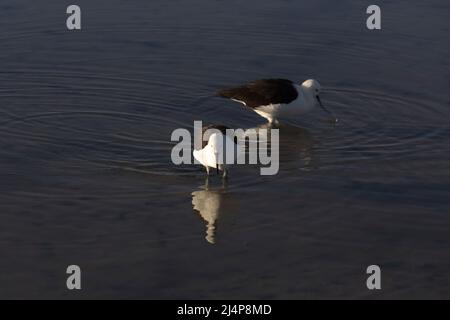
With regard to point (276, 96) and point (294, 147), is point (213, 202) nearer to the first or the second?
point (294, 147)

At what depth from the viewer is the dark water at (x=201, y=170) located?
32.0 ft

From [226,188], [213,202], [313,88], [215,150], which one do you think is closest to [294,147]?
[313,88]

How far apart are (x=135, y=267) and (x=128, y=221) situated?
44.8 inches

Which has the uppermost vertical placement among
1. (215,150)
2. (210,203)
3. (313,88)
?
(313,88)

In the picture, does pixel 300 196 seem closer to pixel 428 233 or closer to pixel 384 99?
pixel 428 233

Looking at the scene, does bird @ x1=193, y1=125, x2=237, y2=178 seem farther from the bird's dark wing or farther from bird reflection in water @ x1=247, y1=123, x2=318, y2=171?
the bird's dark wing

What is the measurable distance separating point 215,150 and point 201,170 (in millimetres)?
867

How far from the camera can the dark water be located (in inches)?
384

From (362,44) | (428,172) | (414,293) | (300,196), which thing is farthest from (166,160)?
(362,44)

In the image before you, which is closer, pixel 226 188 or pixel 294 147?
pixel 226 188

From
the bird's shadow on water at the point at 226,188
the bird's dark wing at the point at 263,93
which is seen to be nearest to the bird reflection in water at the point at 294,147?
the bird's shadow on water at the point at 226,188

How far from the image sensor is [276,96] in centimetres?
1427

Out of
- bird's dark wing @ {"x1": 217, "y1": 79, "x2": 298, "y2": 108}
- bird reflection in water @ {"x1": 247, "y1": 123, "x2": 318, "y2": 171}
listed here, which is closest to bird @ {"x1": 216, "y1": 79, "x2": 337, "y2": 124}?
bird's dark wing @ {"x1": 217, "y1": 79, "x2": 298, "y2": 108}

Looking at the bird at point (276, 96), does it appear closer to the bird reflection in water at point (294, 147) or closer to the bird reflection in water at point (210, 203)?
the bird reflection in water at point (294, 147)
